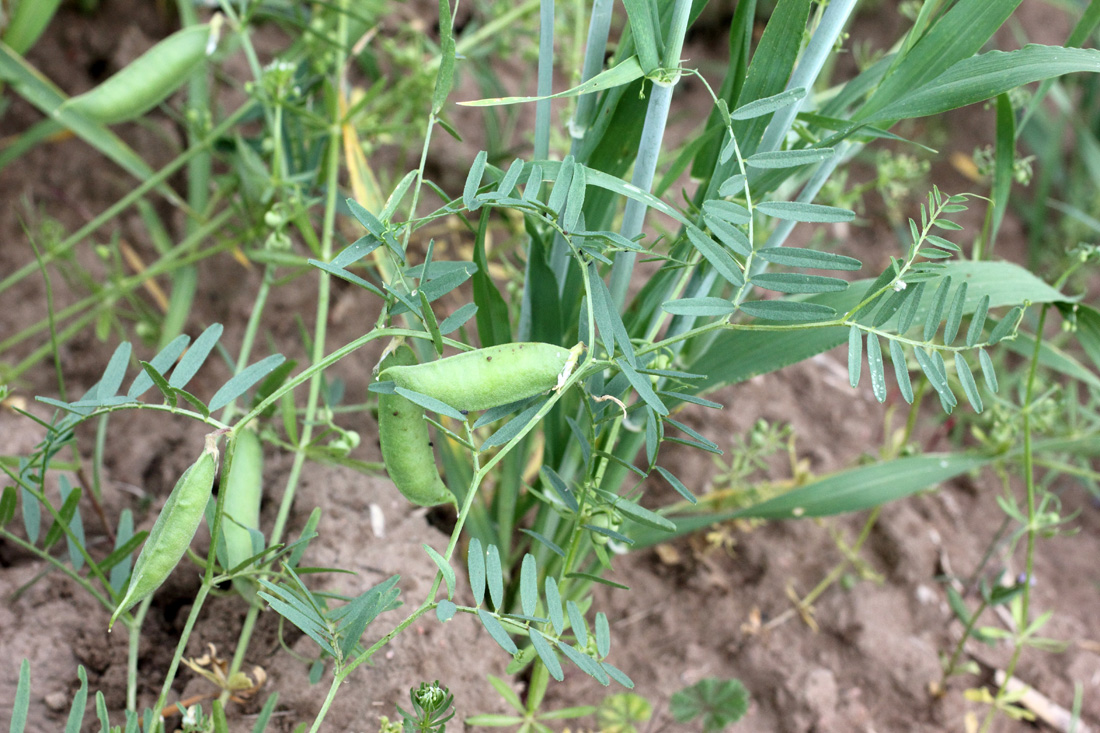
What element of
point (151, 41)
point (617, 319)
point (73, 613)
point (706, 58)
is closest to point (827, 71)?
point (706, 58)

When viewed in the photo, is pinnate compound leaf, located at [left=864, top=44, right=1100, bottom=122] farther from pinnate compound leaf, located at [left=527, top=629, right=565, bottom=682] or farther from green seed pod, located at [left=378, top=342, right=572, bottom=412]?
pinnate compound leaf, located at [left=527, top=629, right=565, bottom=682]

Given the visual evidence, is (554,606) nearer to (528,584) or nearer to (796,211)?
(528,584)

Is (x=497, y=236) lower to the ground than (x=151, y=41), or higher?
lower

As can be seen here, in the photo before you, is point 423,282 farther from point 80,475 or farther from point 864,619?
point 864,619

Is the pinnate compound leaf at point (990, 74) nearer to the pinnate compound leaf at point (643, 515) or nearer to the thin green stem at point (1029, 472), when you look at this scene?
the thin green stem at point (1029, 472)

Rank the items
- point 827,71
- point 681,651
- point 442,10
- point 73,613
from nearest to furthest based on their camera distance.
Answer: point 442,10
point 73,613
point 681,651
point 827,71

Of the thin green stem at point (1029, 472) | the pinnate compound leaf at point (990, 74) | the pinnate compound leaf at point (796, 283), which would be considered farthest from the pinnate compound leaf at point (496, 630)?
the thin green stem at point (1029, 472)
